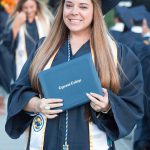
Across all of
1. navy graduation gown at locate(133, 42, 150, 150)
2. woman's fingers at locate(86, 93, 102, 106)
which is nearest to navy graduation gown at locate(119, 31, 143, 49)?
navy graduation gown at locate(133, 42, 150, 150)

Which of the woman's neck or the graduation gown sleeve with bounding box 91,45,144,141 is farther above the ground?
the woman's neck

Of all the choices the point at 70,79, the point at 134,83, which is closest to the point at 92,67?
the point at 70,79

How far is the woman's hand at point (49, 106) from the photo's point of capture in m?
2.72

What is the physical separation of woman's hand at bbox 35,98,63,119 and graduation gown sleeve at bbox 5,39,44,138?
0.50 ft

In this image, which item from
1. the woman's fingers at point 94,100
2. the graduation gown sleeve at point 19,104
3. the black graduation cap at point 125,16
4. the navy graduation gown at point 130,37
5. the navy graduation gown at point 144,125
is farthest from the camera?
the black graduation cap at point 125,16

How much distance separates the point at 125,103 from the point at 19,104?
65 cm

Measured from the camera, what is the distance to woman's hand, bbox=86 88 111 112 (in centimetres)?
266

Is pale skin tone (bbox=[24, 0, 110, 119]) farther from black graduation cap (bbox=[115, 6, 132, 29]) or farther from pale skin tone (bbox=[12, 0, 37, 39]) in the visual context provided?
black graduation cap (bbox=[115, 6, 132, 29])

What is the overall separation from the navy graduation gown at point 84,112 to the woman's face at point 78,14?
5.1 inches

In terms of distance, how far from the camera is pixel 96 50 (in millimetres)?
2861

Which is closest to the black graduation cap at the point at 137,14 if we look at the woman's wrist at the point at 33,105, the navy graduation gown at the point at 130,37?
the navy graduation gown at the point at 130,37

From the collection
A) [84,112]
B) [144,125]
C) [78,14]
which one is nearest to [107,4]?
[78,14]

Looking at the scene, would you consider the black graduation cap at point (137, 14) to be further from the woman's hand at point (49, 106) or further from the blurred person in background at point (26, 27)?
the woman's hand at point (49, 106)

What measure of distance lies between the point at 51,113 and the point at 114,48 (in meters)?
0.57
